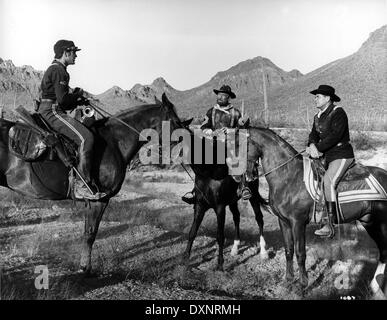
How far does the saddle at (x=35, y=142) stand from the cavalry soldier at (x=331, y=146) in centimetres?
405

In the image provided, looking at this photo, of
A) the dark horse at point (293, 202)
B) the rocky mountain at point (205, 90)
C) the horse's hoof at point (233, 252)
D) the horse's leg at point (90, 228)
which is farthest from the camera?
the rocky mountain at point (205, 90)

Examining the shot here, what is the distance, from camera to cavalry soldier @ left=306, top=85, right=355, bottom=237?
678 centimetres

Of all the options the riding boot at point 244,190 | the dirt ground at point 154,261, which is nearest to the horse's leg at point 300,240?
A: the dirt ground at point 154,261

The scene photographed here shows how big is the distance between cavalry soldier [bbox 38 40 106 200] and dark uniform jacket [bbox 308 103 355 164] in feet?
12.5

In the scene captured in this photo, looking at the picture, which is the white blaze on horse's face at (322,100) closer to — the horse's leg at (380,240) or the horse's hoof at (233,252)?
the horse's leg at (380,240)

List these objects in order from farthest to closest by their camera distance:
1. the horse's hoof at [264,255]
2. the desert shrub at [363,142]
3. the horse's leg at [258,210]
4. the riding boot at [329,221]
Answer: the desert shrub at [363,142], the horse's leg at [258,210], the horse's hoof at [264,255], the riding boot at [329,221]

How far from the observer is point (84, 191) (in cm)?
714

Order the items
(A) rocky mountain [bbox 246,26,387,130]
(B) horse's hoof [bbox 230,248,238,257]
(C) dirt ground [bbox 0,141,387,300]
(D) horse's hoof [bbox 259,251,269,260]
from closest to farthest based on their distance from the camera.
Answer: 1. (C) dirt ground [bbox 0,141,387,300]
2. (D) horse's hoof [bbox 259,251,269,260]
3. (B) horse's hoof [bbox 230,248,238,257]
4. (A) rocky mountain [bbox 246,26,387,130]

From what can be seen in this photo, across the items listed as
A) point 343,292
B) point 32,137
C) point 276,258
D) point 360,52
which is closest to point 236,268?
point 276,258

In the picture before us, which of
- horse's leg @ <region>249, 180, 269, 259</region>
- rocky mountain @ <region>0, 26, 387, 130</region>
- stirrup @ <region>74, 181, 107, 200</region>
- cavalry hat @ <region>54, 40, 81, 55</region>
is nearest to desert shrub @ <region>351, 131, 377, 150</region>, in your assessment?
rocky mountain @ <region>0, 26, 387, 130</region>

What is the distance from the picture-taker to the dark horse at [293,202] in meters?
6.88

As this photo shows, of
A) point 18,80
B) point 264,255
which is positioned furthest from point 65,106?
point 18,80

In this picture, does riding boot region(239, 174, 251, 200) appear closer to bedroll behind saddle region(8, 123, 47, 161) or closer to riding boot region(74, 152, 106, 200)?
riding boot region(74, 152, 106, 200)
